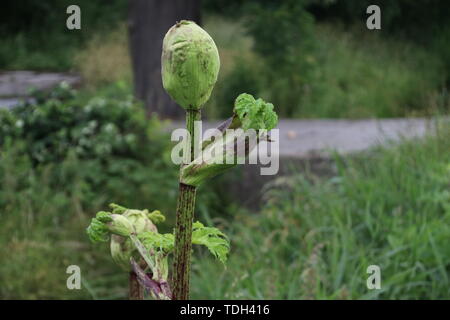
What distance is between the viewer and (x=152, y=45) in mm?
5781

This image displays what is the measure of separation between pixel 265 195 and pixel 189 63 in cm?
338

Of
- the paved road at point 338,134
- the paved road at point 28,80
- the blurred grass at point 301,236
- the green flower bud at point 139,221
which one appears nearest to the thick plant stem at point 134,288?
the green flower bud at point 139,221

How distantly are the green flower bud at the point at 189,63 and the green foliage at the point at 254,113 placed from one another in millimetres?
38

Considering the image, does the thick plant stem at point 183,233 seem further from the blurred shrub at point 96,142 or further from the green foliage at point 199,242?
the blurred shrub at point 96,142

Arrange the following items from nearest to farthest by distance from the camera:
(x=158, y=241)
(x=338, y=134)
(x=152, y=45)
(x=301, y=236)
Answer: (x=158, y=241), (x=301, y=236), (x=338, y=134), (x=152, y=45)

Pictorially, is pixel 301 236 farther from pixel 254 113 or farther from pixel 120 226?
pixel 254 113

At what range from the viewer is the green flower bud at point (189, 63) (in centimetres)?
58

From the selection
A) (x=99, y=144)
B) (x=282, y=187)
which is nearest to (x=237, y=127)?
(x=282, y=187)

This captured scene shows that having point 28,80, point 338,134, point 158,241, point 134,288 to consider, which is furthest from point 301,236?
point 28,80

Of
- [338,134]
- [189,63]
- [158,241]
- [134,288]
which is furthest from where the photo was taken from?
[338,134]

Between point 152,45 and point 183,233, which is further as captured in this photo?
point 152,45

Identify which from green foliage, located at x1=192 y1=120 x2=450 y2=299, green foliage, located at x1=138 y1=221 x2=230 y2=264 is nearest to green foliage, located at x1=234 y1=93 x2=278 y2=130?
green foliage, located at x1=138 y1=221 x2=230 y2=264

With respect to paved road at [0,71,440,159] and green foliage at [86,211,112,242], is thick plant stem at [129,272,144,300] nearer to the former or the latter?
green foliage at [86,211,112,242]

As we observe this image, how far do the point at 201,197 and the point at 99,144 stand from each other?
82cm
